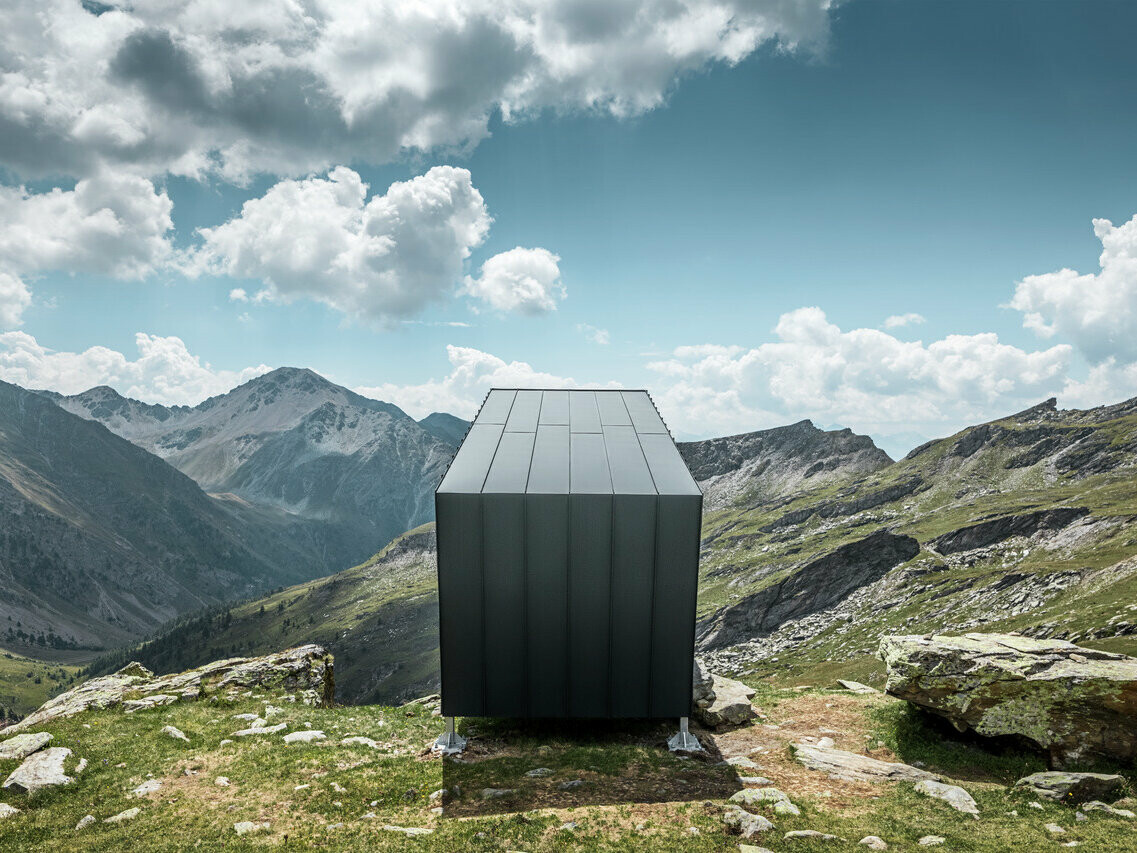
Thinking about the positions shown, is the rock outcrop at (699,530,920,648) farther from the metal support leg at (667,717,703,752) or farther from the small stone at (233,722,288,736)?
the small stone at (233,722,288,736)

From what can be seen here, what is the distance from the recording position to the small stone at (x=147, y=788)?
1858 cm

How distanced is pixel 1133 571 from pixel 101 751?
125 meters

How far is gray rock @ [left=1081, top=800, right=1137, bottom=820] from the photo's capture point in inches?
657

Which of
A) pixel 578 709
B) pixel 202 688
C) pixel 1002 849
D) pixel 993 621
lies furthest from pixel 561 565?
pixel 993 621

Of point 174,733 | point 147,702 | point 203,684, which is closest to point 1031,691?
point 174,733

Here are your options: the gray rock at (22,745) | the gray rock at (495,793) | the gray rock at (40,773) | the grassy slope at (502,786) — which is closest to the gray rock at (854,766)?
the grassy slope at (502,786)

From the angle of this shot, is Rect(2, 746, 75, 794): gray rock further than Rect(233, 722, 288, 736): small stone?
No

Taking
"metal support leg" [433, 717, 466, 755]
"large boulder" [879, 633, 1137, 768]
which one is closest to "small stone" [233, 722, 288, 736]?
"metal support leg" [433, 717, 466, 755]

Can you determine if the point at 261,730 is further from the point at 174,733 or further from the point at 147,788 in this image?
the point at 147,788

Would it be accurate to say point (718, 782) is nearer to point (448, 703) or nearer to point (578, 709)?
point (578, 709)

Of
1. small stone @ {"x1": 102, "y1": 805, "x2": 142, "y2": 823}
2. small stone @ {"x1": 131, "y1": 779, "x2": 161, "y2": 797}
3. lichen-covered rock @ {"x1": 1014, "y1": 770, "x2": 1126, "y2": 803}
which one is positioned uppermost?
lichen-covered rock @ {"x1": 1014, "y1": 770, "x2": 1126, "y2": 803}

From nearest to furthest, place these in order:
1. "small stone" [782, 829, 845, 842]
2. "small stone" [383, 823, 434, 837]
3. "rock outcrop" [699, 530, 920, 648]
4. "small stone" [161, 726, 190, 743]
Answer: "small stone" [782, 829, 845, 842]
"small stone" [383, 823, 434, 837]
"small stone" [161, 726, 190, 743]
"rock outcrop" [699, 530, 920, 648]

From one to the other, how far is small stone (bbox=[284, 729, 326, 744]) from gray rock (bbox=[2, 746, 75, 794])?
6.69 m

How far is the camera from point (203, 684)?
30469 mm
